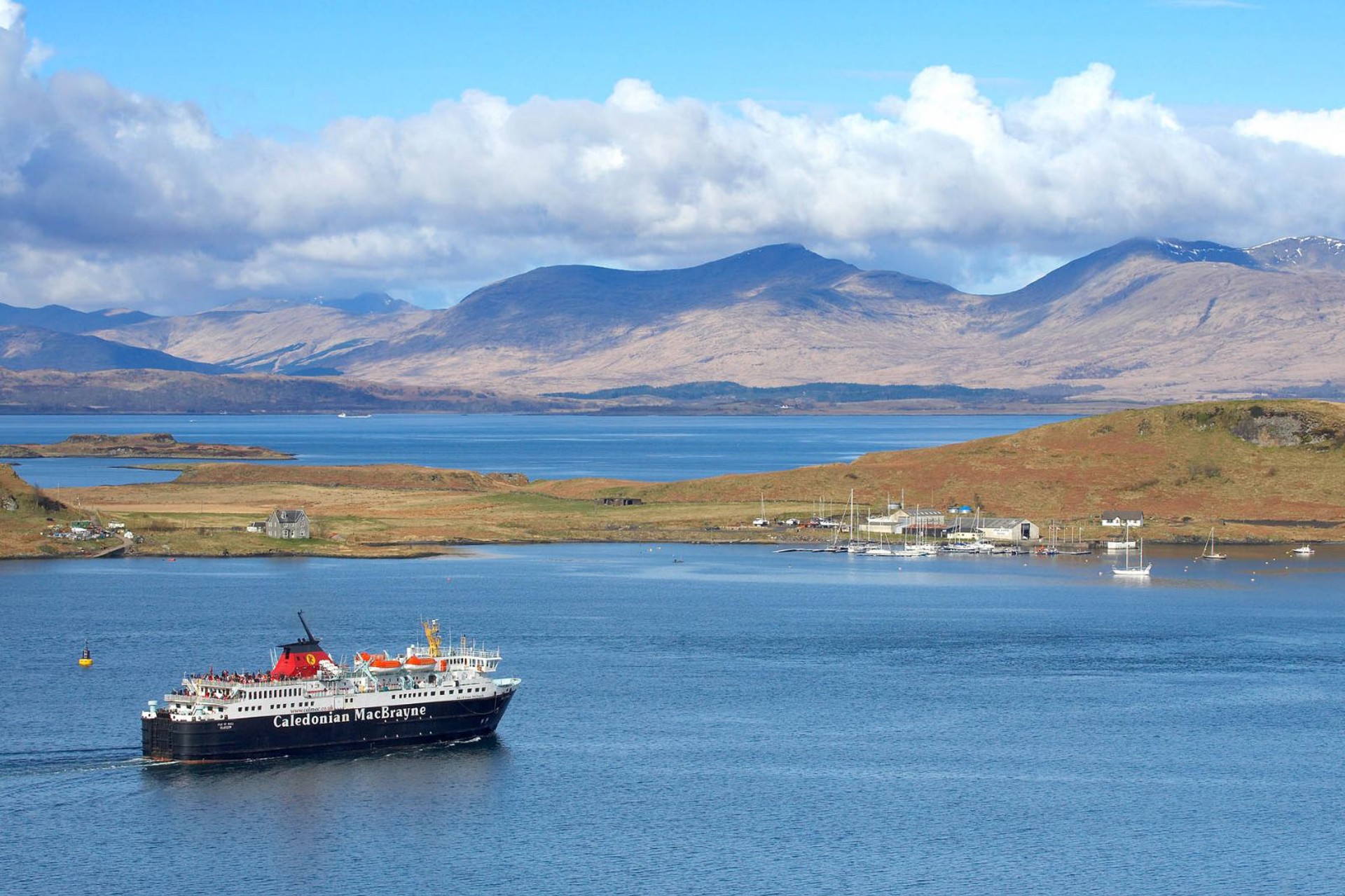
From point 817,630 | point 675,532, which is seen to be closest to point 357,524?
point 675,532

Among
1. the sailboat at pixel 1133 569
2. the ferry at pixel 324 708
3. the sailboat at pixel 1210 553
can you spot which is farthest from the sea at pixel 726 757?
the sailboat at pixel 1210 553

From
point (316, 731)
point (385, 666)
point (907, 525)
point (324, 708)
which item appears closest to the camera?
point (316, 731)

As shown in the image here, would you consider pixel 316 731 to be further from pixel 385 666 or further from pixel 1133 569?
pixel 1133 569

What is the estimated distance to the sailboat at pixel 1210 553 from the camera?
17475 centimetres

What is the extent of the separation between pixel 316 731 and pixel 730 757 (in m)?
19.8

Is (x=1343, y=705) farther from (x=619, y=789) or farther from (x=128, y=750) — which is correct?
(x=128, y=750)

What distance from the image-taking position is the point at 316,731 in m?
81.3

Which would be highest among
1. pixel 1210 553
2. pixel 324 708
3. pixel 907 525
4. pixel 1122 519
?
pixel 1122 519

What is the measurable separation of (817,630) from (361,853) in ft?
187

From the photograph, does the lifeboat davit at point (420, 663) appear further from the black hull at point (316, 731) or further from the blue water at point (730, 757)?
the blue water at point (730, 757)

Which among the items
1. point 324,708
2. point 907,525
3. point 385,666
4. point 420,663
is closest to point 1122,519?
point 907,525

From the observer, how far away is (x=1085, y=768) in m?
79.2

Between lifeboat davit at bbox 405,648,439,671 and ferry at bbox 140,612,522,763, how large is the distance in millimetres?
49

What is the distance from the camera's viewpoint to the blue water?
65.1 m
